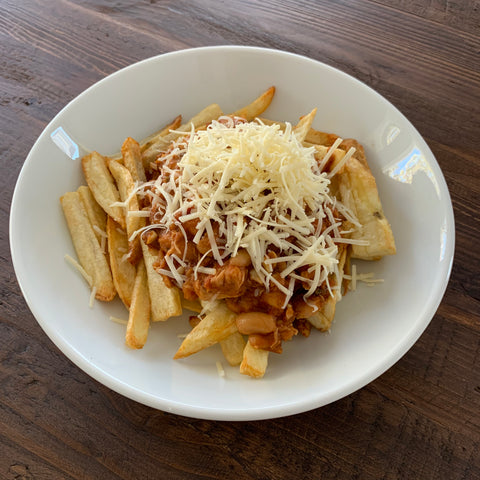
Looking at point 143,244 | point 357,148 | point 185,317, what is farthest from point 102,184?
point 357,148

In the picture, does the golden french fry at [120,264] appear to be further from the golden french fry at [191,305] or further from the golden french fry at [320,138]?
the golden french fry at [320,138]

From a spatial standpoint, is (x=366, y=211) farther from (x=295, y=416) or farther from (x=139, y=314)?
(x=139, y=314)

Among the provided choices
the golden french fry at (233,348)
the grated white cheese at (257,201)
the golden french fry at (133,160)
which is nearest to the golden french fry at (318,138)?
the grated white cheese at (257,201)

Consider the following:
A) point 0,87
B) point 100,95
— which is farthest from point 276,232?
point 0,87

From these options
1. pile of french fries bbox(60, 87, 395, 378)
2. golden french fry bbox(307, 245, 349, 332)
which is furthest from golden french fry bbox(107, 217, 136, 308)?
golden french fry bbox(307, 245, 349, 332)

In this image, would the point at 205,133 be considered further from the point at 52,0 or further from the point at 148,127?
the point at 52,0

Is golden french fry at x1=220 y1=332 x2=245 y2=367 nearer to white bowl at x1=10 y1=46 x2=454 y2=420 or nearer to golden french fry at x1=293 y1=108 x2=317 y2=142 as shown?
white bowl at x1=10 y1=46 x2=454 y2=420

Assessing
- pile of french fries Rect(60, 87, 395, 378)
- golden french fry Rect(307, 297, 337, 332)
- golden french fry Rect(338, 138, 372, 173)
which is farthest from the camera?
golden french fry Rect(338, 138, 372, 173)
